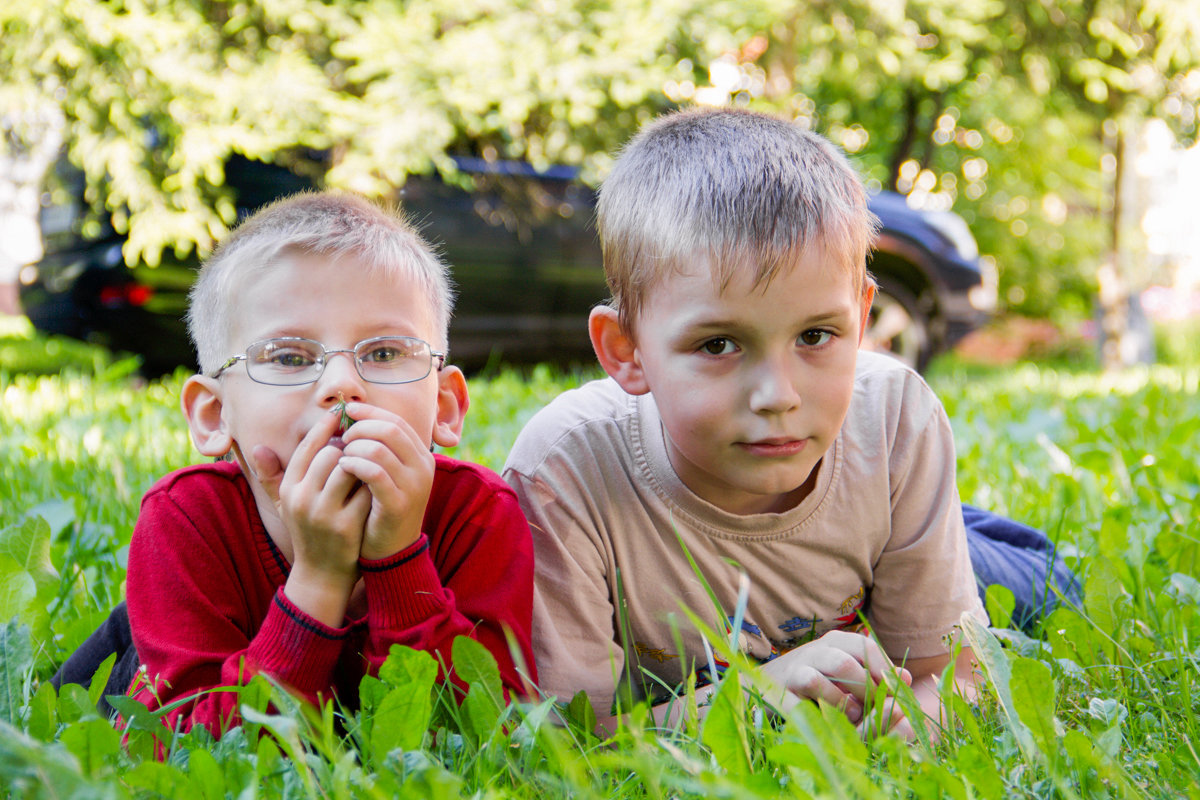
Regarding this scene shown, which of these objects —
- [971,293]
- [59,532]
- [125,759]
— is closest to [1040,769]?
[125,759]

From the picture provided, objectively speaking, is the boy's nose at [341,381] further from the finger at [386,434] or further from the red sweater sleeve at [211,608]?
the red sweater sleeve at [211,608]

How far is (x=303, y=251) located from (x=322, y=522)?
0.46 meters

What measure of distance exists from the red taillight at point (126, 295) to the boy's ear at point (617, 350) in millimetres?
4715

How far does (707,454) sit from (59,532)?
1621mm

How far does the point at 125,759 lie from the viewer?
1.18 metres

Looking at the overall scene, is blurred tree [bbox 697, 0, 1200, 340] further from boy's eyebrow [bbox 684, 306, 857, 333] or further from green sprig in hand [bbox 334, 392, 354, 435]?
green sprig in hand [bbox 334, 392, 354, 435]

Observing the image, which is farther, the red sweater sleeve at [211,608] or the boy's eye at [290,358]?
the boy's eye at [290,358]

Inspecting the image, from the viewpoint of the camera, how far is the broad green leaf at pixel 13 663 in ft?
4.28

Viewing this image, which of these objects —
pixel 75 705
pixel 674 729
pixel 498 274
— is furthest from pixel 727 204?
pixel 498 274

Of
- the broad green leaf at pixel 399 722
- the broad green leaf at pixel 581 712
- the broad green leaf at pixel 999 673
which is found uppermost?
the broad green leaf at pixel 999 673

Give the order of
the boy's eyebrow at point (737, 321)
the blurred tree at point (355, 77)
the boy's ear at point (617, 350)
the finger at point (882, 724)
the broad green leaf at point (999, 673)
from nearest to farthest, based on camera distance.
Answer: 1. the broad green leaf at point (999, 673)
2. the finger at point (882, 724)
3. the boy's eyebrow at point (737, 321)
4. the boy's ear at point (617, 350)
5. the blurred tree at point (355, 77)

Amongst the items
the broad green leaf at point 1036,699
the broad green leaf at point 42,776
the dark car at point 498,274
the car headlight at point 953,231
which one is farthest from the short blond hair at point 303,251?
the car headlight at point 953,231

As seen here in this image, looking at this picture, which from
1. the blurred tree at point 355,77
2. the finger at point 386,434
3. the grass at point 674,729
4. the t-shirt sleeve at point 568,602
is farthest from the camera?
the blurred tree at point 355,77

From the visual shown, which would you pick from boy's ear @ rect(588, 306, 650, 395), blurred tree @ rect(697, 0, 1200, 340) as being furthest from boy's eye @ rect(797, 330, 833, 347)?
blurred tree @ rect(697, 0, 1200, 340)
